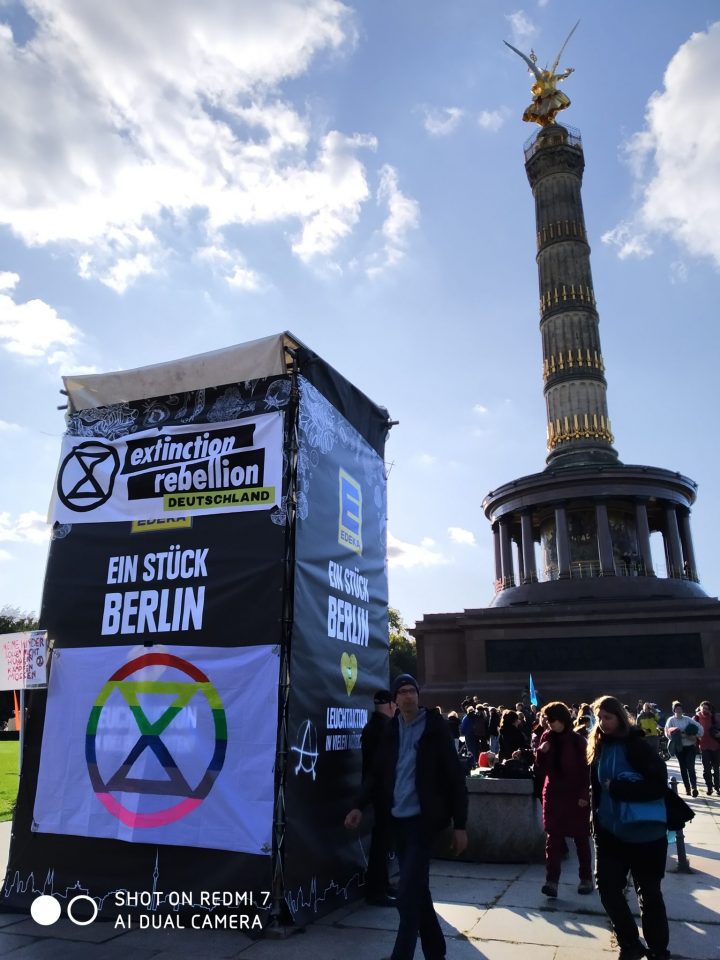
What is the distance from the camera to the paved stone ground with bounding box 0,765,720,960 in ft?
16.9

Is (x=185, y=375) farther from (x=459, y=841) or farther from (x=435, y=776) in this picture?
(x=459, y=841)

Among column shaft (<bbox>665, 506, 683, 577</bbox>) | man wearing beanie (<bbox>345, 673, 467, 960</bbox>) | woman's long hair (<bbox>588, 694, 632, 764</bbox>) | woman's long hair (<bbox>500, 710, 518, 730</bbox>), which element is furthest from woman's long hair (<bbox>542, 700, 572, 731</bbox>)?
column shaft (<bbox>665, 506, 683, 577</bbox>)

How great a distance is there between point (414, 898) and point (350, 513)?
13.7ft

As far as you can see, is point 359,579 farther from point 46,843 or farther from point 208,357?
point 46,843

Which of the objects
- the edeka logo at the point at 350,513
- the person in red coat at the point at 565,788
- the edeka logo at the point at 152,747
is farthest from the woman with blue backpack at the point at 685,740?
the edeka logo at the point at 152,747

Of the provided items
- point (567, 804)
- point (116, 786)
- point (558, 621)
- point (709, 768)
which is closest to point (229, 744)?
point (116, 786)

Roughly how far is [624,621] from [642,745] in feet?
84.0

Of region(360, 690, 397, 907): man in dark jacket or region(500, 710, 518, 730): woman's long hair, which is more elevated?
region(500, 710, 518, 730): woman's long hair

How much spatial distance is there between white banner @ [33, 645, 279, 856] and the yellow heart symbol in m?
1.28

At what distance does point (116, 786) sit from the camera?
21.3 ft

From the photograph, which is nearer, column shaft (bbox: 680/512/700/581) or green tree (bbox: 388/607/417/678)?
column shaft (bbox: 680/512/700/581)

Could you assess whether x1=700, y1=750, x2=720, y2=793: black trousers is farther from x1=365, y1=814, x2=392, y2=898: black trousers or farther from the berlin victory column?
the berlin victory column

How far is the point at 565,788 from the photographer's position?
6840mm

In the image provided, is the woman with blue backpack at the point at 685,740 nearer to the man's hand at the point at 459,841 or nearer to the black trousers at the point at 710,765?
the black trousers at the point at 710,765
